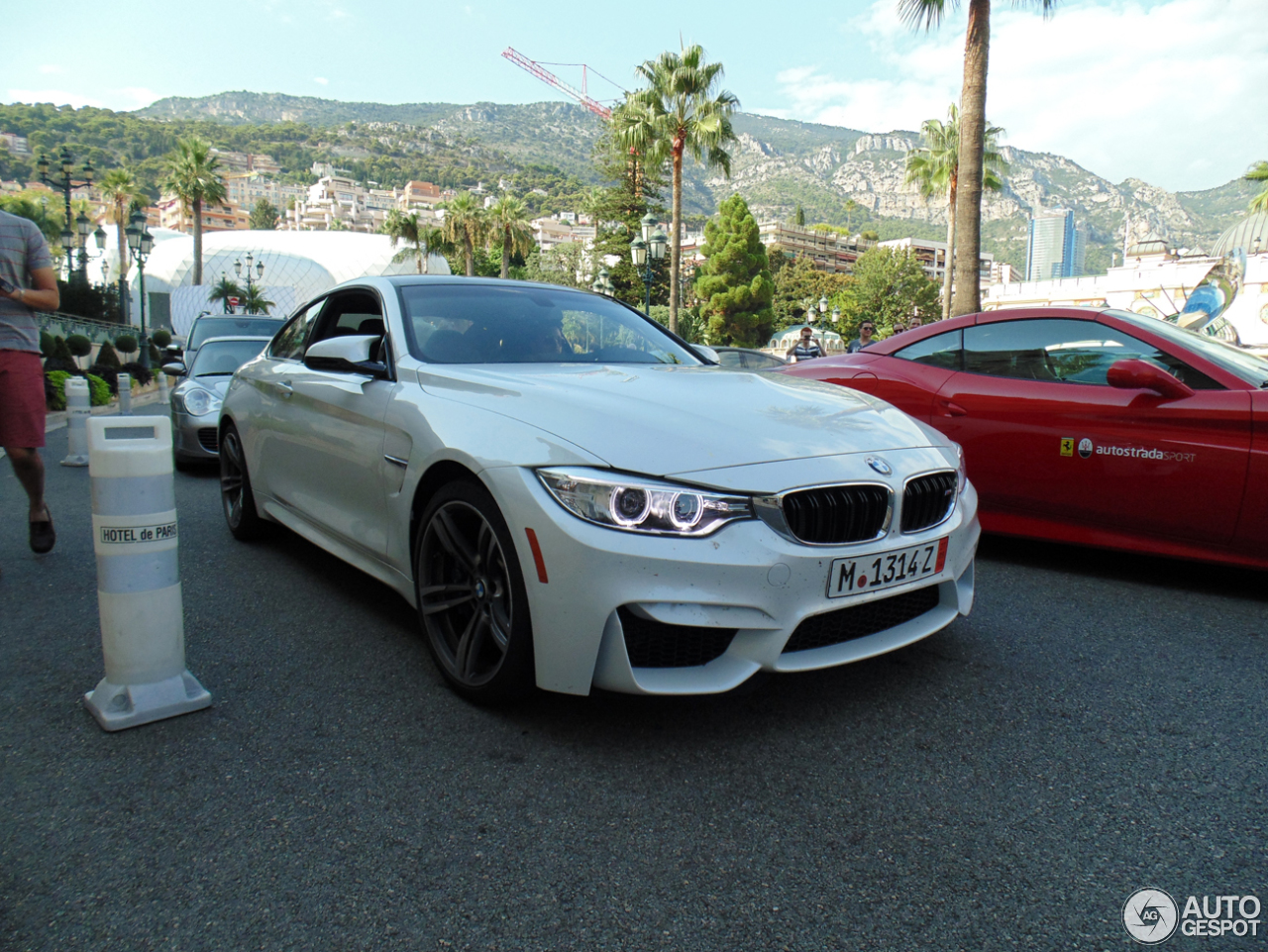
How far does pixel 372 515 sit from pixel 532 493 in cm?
107

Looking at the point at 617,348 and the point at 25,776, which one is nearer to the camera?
the point at 25,776

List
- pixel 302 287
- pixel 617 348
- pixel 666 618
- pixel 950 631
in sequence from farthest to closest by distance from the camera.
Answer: pixel 302 287
pixel 617 348
pixel 950 631
pixel 666 618

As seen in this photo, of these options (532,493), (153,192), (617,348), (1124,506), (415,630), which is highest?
(153,192)

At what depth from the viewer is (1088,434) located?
4.14 metres

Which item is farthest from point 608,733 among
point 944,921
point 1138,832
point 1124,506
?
point 1124,506

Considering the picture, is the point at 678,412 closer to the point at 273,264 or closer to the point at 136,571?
the point at 136,571

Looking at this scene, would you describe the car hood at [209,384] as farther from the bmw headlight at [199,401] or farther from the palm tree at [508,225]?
the palm tree at [508,225]

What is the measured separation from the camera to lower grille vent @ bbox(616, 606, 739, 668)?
2.26m

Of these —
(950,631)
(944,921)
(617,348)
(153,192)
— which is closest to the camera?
(944,921)

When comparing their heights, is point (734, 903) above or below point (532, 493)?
below

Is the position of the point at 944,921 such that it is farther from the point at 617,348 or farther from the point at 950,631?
the point at 617,348

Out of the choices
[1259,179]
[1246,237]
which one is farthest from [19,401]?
[1246,237]

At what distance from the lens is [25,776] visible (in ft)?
7.47

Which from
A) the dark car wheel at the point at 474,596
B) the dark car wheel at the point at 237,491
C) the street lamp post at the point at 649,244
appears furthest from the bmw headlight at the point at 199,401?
the street lamp post at the point at 649,244
